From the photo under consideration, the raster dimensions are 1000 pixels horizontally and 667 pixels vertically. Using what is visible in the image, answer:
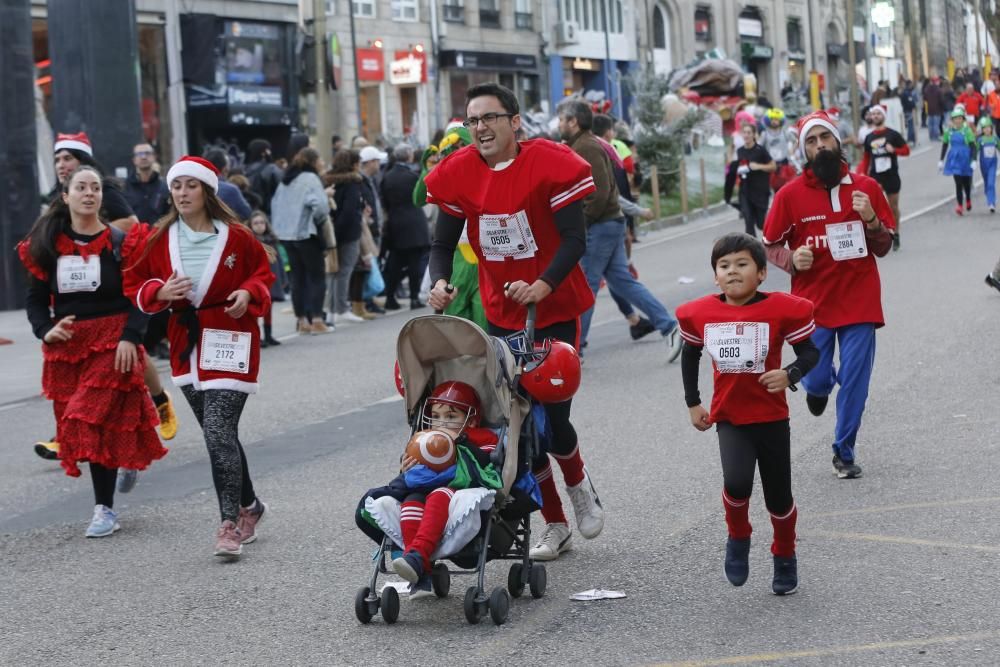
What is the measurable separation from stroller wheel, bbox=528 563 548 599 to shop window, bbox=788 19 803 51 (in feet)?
228

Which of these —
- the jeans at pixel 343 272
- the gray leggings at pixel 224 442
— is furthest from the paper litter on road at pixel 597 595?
the jeans at pixel 343 272

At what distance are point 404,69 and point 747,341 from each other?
124ft

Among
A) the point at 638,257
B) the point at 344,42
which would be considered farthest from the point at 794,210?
the point at 344,42

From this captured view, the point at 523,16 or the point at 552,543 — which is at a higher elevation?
the point at 523,16

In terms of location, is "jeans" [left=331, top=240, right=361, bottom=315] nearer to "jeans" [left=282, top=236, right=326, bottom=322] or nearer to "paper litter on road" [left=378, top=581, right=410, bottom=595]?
"jeans" [left=282, top=236, right=326, bottom=322]

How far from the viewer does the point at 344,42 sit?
41031 mm

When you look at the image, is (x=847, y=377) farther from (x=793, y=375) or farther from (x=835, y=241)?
(x=793, y=375)

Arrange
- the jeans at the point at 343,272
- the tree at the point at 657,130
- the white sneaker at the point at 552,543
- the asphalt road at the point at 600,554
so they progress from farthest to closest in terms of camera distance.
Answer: the tree at the point at 657,130 → the jeans at the point at 343,272 → the white sneaker at the point at 552,543 → the asphalt road at the point at 600,554

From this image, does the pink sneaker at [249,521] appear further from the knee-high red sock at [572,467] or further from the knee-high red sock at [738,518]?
the knee-high red sock at [738,518]

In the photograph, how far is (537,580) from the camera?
5992mm

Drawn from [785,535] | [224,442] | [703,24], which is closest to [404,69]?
[703,24]

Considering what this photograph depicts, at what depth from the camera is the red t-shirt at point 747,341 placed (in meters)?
5.84

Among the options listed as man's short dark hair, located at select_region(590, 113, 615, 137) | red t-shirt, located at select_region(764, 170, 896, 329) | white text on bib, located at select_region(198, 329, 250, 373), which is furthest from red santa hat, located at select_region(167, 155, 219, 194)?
man's short dark hair, located at select_region(590, 113, 615, 137)

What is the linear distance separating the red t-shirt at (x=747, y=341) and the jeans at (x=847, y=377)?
2036mm
